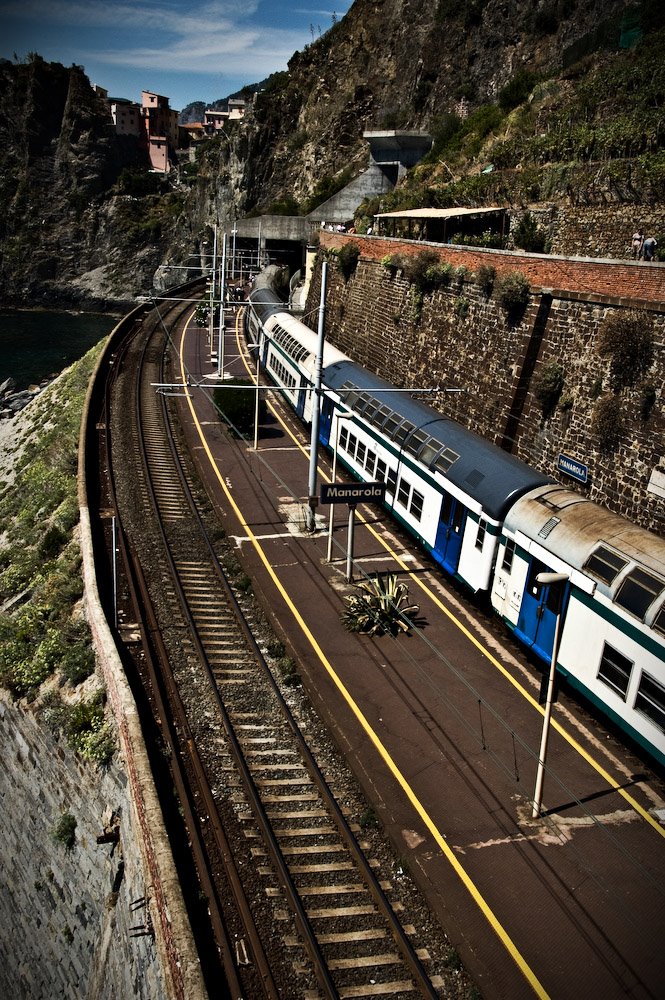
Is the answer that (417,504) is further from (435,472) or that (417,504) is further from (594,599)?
(594,599)

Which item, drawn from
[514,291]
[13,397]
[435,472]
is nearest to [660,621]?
[435,472]

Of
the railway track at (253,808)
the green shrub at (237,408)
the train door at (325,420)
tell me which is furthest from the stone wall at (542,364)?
the railway track at (253,808)

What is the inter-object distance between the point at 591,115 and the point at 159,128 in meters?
137

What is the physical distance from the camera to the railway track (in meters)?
8.98

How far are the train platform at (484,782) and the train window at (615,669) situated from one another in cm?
149

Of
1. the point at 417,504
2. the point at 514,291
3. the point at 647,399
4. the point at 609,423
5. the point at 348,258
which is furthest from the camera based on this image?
the point at 348,258

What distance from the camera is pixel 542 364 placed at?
811 inches

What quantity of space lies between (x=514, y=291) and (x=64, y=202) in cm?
12439

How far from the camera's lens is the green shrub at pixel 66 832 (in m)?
13.1

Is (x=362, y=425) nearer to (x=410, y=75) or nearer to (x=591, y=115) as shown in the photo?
(x=591, y=115)

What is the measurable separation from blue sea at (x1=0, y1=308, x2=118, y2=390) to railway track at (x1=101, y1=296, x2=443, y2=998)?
45521 mm

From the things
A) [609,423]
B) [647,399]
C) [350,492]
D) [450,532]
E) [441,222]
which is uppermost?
[441,222]

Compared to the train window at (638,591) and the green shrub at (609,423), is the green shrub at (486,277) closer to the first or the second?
the green shrub at (609,423)

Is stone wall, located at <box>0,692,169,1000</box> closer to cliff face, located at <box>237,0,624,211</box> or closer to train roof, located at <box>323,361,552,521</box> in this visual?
train roof, located at <box>323,361,552,521</box>
